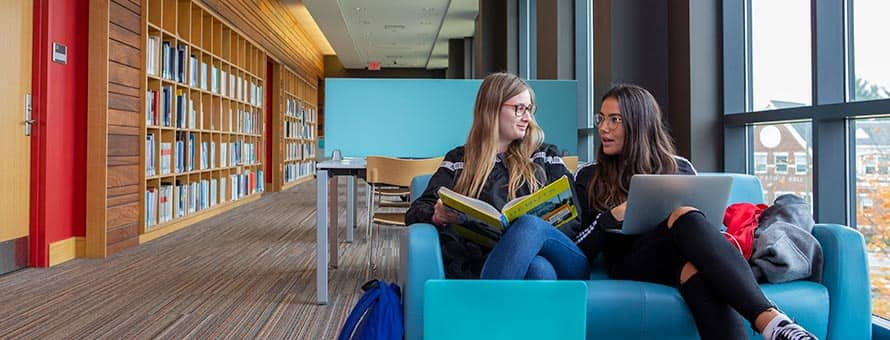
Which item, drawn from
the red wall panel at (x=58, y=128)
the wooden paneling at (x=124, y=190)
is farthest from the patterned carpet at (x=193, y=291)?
the wooden paneling at (x=124, y=190)

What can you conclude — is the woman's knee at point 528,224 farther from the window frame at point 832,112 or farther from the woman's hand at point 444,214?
the window frame at point 832,112

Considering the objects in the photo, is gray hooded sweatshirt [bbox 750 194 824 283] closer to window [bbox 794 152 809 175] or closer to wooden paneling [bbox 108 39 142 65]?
window [bbox 794 152 809 175]

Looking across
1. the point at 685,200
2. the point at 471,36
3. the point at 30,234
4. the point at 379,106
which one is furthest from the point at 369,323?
the point at 471,36

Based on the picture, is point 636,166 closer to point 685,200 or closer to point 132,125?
point 685,200

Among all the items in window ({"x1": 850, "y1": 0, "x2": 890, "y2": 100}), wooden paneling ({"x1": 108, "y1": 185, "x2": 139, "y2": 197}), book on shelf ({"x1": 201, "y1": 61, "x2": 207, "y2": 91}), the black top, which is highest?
book on shelf ({"x1": 201, "y1": 61, "x2": 207, "y2": 91})

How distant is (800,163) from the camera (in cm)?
259

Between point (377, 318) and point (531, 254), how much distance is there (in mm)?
449

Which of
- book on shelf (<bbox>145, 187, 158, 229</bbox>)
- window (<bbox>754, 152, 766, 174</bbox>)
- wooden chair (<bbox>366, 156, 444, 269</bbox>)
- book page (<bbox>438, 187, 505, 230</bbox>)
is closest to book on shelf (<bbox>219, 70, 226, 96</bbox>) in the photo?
book on shelf (<bbox>145, 187, 158, 229</bbox>)

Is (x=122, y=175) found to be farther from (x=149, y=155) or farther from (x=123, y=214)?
(x=149, y=155)

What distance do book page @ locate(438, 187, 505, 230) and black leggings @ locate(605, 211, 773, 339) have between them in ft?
1.51

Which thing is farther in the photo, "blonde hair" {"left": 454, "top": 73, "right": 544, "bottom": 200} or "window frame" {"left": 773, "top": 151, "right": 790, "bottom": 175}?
"window frame" {"left": 773, "top": 151, "right": 790, "bottom": 175}

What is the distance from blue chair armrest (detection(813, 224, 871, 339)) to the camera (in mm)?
1795

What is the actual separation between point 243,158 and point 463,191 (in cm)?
645

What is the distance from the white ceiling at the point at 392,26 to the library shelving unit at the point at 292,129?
1131 mm
